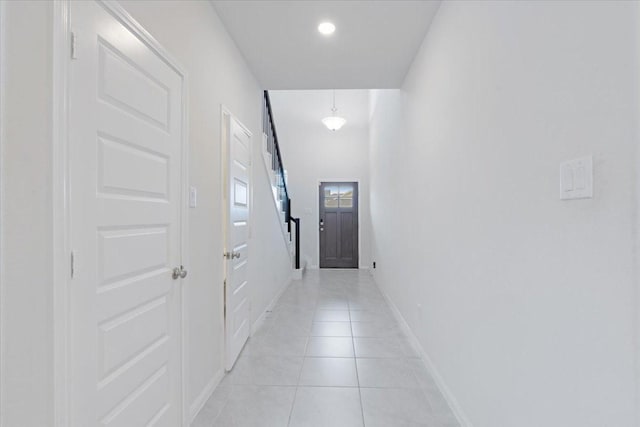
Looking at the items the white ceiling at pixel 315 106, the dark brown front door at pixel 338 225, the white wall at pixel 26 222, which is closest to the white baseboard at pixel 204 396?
the white wall at pixel 26 222

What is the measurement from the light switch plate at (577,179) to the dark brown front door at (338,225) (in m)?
6.92

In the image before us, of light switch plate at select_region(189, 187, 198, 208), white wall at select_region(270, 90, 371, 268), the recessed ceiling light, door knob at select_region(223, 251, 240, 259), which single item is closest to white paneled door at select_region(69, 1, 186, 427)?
light switch plate at select_region(189, 187, 198, 208)

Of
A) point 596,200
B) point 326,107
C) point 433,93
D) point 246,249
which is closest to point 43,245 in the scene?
point 596,200

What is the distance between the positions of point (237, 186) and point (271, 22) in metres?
1.32

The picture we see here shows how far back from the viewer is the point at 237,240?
2918mm

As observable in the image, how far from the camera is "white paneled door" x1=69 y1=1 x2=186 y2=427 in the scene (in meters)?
1.14

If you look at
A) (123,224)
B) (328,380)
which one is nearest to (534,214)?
(123,224)

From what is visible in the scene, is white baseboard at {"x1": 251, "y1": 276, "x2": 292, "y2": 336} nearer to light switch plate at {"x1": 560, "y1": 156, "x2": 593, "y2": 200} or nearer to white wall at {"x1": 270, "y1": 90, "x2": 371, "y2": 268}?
white wall at {"x1": 270, "y1": 90, "x2": 371, "y2": 268}

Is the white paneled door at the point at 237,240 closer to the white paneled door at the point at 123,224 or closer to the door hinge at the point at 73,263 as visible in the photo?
the white paneled door at the point at 123,224

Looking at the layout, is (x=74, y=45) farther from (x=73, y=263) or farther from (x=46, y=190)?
(x=73, y=263)

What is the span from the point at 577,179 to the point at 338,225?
703 cm

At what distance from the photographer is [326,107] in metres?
7.29

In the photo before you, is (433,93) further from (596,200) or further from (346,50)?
(596,200)

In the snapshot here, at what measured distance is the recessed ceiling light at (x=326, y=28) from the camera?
2.66 metres
